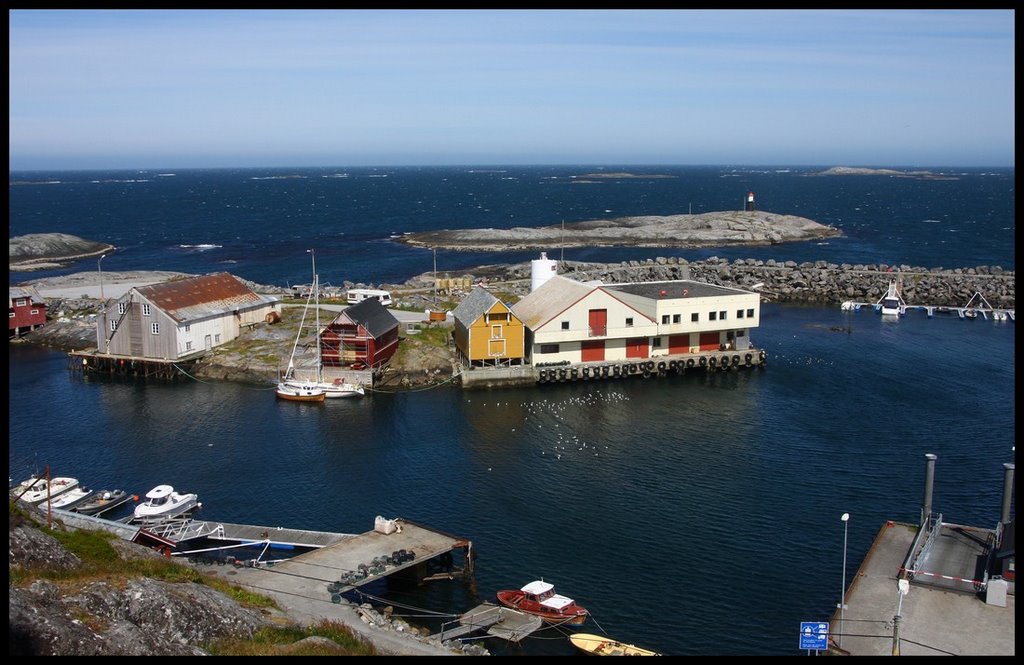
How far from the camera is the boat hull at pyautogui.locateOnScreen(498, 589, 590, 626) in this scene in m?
24.0

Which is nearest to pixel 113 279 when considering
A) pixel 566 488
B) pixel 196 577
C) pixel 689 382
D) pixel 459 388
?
pixel 459 388

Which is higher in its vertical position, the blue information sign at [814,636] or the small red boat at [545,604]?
the blue information sign at [814,636]

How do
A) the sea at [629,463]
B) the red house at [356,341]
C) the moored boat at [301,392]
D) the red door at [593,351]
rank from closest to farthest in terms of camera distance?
the sea at [629,463]
the moored boat at [301,392]
the red house at [356,341]
the red door at [593,351]

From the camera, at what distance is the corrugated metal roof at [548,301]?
4966 cm

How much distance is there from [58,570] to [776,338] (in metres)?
50.5

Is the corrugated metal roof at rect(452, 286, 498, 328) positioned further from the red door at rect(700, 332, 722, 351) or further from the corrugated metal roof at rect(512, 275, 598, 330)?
the red door at rect(700, 332, 722, 351)

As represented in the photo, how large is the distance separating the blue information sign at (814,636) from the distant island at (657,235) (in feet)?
308

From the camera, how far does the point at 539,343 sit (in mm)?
49375

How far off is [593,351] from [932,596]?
29.9 meters

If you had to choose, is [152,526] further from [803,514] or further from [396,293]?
[396,293]

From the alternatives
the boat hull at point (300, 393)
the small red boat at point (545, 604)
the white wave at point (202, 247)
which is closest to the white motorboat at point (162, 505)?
the small red boat at point (545, 604)

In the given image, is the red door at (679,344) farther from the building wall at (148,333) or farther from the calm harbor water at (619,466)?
the building wall at (148,333)

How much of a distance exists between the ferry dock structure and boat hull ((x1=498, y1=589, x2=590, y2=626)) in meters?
6.64

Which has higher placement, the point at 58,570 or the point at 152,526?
the point at 58,570
